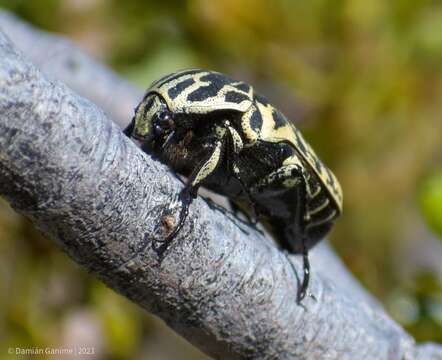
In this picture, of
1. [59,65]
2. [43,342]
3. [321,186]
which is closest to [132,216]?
[321,186]

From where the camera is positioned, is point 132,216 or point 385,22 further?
point 385,22

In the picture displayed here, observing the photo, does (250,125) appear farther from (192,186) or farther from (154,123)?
(192,186)

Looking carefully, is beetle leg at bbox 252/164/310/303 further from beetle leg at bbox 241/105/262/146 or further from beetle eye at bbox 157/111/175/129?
beetle eye at bbox 157/111/175/129

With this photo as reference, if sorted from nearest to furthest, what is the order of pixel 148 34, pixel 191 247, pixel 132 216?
pixel 132 216, pixel 191 247, pixel 148 34

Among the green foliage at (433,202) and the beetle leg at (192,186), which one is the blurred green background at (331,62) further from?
the beetle leg at (192,186)

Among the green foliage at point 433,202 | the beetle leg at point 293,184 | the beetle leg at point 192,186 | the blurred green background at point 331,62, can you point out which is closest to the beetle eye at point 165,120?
the beetle leg at point 192,186

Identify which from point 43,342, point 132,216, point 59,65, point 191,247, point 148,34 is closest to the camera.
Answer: point 132,216

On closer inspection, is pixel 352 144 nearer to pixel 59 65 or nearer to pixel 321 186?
pixel 321 186


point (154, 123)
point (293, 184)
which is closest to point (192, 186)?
point (154, 123)
